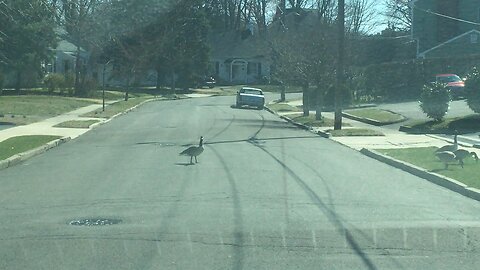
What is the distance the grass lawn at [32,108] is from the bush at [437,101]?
632 inches

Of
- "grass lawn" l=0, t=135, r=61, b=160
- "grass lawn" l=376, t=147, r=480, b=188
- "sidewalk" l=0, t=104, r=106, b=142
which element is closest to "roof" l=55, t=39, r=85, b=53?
"sidewalk" l=0, t=104, r=106, b=142

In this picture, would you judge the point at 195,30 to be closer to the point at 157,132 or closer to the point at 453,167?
the point at 157,132

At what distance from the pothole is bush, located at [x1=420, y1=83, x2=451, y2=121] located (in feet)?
68.1

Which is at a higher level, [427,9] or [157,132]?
[427,9]

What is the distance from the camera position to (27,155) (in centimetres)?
1950

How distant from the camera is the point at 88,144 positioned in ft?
76.8

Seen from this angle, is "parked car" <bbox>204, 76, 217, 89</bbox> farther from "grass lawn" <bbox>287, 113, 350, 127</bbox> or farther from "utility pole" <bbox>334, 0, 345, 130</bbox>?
"utility pole" <bbox>334, 0, 345, 130</bbox>

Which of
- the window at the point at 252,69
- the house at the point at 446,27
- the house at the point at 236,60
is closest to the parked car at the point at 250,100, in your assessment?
the house at the point at 446,27

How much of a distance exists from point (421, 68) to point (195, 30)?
97.6 feet

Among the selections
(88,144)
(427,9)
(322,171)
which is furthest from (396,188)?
(427,9)

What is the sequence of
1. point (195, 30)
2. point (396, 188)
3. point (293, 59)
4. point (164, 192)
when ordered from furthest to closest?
point (195, 30)
point (293, 59)
point (396, 188)
point (164, 192)

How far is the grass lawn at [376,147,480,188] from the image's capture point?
14.9m

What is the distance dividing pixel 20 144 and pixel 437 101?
15646 mm

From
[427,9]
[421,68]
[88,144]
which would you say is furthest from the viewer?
[427,9]
